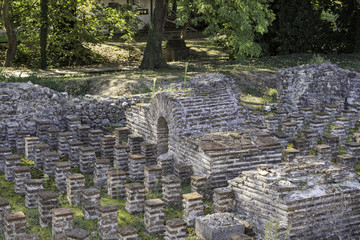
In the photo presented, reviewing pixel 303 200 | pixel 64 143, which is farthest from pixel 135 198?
pixel 64 143

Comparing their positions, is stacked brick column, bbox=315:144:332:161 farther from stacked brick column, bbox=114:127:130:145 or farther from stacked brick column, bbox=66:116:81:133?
stacked brick column, bbox=66:116:81:133

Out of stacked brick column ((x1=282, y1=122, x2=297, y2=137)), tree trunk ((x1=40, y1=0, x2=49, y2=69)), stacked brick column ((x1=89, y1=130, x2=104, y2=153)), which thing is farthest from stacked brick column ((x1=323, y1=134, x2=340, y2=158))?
tree trunk ((x1=40, y1=0, x2=49, y2=69))

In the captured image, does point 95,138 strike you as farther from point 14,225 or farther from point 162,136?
point 14,225

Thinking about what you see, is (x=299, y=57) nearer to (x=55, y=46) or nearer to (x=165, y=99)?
(x=55, y=46)

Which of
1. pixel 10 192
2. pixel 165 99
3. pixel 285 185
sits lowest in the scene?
pixel 10 192

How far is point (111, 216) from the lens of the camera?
24.8 ft

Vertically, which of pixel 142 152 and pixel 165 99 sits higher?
pixel 165 99

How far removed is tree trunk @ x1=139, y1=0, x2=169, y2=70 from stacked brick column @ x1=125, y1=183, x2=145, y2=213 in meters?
11.7

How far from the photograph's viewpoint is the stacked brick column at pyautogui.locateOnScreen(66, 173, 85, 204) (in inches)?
345

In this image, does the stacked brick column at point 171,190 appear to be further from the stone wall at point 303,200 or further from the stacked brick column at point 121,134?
the stacked brick column at point 121,134

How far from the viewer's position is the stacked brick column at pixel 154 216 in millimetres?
7727

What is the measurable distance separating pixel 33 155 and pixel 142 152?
7.40 ft

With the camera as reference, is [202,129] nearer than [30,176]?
No

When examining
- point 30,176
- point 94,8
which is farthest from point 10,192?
point 94,8
